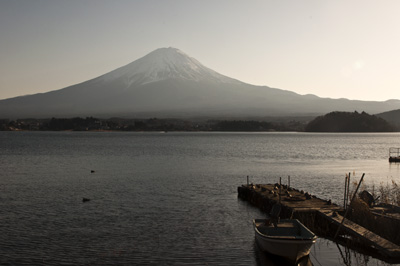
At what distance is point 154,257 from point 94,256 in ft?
8.79

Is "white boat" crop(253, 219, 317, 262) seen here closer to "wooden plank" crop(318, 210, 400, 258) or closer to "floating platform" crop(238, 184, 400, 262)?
"floating platform" crop(238, 184, 400, 262)

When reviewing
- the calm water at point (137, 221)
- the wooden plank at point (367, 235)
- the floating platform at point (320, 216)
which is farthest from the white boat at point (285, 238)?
the wooden plank at point (367, 235)

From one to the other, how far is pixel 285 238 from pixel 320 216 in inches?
256

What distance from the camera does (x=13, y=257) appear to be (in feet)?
63.9

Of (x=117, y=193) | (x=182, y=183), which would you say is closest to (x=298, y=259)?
(x=117, y=193)

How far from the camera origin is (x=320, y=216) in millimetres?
23922

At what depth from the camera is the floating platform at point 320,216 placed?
19312 millimetres

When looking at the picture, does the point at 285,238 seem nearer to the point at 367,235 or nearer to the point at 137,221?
the point at 367,235

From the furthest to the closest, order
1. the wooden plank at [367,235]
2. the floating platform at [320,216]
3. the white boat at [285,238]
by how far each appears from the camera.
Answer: the floating platform at [320,216] → the wooden plank at [367,235] → the white boat at [285,238]

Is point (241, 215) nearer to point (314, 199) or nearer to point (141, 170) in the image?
point (314, 199)

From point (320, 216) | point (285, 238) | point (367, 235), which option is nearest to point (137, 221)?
point (320, 216)

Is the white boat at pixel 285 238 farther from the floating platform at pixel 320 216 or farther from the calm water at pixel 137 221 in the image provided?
the floating platform at pixel 320 216

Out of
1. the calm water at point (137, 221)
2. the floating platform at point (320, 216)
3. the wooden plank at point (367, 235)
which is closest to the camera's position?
the wooden plank at point (367, 235)

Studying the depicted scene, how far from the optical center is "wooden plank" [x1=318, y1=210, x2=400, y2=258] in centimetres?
1816
